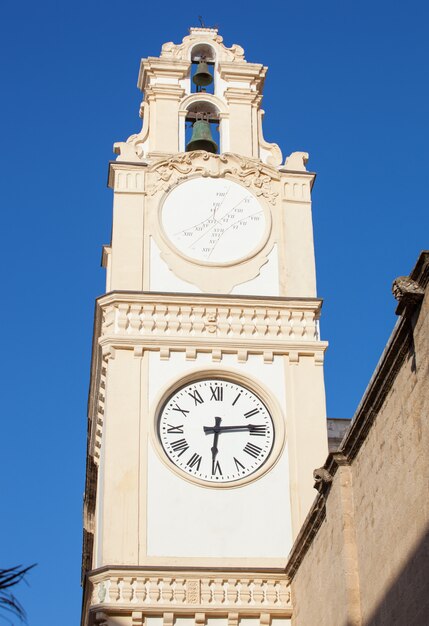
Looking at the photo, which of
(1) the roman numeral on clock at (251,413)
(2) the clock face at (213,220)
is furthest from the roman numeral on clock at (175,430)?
(2) the clock face at (213,220)

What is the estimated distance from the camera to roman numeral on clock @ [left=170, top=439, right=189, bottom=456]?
20234mm

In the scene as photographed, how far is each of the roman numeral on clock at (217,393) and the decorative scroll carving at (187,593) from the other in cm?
317

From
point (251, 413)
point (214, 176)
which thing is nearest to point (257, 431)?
point (251, 413)

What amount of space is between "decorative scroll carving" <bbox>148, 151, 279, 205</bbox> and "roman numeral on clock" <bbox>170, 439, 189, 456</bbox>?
5007 millimetres

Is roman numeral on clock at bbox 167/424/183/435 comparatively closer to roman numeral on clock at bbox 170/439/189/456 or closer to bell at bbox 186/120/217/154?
roman numeral on clock at bbox 170/439/189/456

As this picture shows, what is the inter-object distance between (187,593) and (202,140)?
9.23 metres

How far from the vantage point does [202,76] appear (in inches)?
997

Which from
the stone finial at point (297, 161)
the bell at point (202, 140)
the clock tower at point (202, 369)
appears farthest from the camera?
the bell at point (202, 140)

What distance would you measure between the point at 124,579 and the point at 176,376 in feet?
12.0

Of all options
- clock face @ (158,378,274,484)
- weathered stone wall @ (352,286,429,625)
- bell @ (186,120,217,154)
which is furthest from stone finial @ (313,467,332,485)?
bell @ (186,120,217,154)

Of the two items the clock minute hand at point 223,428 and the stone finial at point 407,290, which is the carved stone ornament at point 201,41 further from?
the stone finial at point 407,290

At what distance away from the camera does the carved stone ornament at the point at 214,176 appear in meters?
22.0

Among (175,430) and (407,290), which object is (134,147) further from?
(407,290)

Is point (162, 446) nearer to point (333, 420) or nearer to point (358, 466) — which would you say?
point (358, 466)
